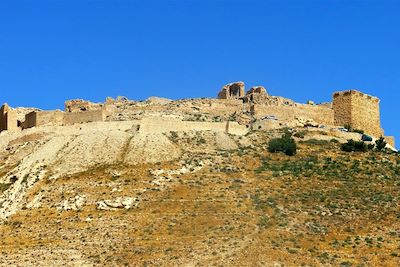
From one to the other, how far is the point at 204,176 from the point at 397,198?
10.0 meters

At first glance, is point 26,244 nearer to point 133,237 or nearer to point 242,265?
point 133,237

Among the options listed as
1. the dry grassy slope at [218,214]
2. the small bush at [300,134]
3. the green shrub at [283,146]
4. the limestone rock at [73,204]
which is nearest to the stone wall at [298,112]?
the small bush at [300,134]

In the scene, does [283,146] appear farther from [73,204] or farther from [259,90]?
[73,204]

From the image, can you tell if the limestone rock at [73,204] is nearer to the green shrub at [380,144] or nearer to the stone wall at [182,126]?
the stone wall at [182,126]

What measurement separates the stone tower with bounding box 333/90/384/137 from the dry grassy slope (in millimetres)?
9914

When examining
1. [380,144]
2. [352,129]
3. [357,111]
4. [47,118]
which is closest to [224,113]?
[352,129]

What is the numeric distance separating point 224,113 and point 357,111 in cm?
967

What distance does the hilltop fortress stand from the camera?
53.9 meters

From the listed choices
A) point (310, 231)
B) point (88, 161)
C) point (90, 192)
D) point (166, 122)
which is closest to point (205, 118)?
point (166, 122)

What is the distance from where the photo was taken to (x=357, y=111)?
59.5 m

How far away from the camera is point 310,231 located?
125 feet

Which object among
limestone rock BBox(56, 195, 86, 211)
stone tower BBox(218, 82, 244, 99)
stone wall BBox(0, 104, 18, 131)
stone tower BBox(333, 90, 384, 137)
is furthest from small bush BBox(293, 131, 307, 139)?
stone wall BBox(0, 104, 18, 131)

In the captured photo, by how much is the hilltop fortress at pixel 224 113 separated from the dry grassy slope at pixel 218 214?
16.3 feet

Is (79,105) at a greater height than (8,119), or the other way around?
(79,105)
